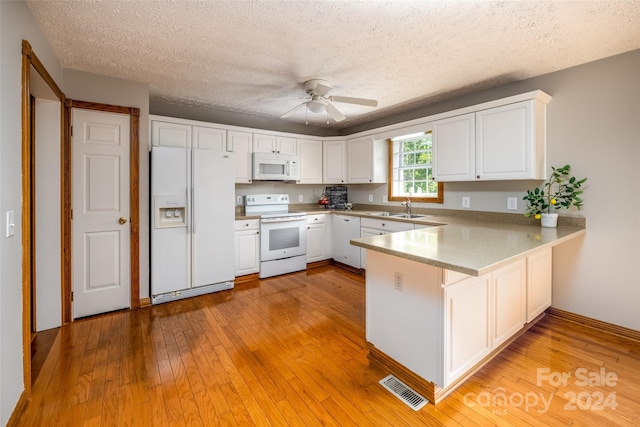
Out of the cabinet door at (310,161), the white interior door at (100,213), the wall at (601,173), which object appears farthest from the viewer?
A: the cabinet door at (310,161)

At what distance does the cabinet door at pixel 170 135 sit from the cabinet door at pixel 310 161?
1.68m

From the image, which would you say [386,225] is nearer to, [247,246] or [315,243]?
[315,243]

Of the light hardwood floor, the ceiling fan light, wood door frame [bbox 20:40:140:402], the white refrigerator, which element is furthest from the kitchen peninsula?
the white refrigerator

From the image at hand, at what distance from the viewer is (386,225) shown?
3.75 m

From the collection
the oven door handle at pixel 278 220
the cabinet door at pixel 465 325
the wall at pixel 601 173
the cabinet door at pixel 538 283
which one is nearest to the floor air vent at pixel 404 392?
the cabinet door at pixel 465 325

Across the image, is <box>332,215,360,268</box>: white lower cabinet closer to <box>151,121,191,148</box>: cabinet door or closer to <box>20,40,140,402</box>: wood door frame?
<box>151,121,191,148</box>: cabinet door

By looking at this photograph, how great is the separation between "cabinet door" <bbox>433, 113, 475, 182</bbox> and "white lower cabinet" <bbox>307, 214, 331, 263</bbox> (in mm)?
1858

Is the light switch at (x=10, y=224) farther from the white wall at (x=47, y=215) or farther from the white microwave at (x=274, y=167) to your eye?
the white microwave at (x=274, y=167)

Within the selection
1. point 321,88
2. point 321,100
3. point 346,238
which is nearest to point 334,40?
point 321,88

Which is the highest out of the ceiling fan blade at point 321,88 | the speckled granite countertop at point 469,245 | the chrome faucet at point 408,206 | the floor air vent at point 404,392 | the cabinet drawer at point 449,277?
the ceiling fan blade at point 321,88

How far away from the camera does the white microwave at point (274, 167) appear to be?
13.4 feet

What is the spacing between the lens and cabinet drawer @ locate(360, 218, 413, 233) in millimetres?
3511

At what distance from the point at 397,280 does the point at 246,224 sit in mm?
2509

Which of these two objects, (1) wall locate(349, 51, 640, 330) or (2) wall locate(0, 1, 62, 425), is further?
(1) wall locate(349, 51, 640, 330)
